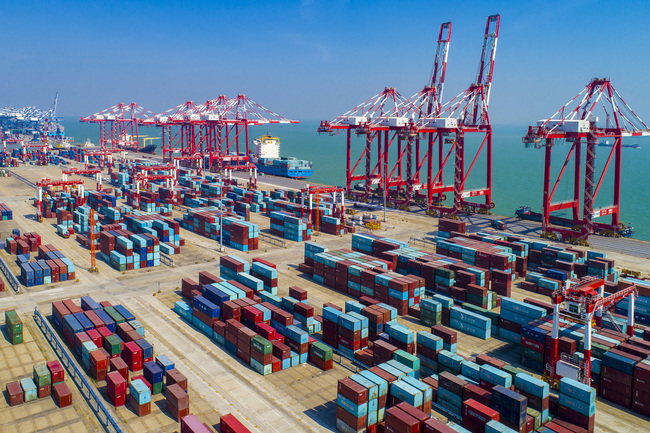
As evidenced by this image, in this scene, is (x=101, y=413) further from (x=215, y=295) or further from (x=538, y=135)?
(x=538, y=135)

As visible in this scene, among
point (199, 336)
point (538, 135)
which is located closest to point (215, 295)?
point (199, 336)

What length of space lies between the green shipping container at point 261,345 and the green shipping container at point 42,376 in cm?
1208

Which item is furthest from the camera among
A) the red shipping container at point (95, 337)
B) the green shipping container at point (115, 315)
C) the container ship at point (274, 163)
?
the container ship at point (274, 163)

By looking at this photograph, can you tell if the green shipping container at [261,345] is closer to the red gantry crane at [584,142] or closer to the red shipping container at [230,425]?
the red shipping container at [230,425]

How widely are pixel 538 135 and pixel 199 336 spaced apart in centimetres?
5049

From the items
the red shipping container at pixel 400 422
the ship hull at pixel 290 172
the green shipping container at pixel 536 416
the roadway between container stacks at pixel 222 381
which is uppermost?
the ship hull at pixel 290 172

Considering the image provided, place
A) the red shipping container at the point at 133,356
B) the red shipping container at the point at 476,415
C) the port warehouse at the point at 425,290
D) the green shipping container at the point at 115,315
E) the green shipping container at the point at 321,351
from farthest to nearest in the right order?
the green shipping container at the point at 115,315
the port warehouse at the point at 425,290
the green shipping container at the point at 321,351
the red shipping container at the point at 133,356
the red shipping container at the point at 476,415

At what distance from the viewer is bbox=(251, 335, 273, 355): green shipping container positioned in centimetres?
3238

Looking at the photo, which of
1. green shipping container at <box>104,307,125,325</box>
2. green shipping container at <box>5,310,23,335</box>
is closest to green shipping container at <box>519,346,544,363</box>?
green shipping container at <box>104,307,125,325</box>

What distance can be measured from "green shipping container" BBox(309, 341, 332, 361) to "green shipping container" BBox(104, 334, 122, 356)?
496 inches

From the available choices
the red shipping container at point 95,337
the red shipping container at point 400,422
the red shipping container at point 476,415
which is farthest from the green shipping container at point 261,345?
the red shipping container at point 476,415

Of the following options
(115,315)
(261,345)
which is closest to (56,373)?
(115,315)

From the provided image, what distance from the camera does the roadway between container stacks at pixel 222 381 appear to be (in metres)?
27.5

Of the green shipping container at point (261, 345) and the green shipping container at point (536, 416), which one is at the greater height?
the green shipping container at point (261, 345)
